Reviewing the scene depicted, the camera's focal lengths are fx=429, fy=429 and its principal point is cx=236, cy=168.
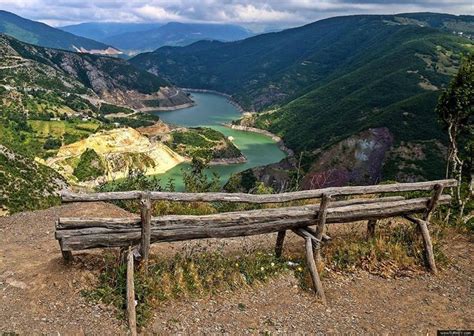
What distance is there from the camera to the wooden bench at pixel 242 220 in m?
8.46

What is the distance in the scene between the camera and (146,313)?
8.02m

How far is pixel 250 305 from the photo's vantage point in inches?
345

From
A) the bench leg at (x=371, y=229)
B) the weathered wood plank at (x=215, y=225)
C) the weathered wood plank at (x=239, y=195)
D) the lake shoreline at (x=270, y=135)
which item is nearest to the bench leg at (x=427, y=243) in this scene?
the weathered wood plank at (x=215, y=225)

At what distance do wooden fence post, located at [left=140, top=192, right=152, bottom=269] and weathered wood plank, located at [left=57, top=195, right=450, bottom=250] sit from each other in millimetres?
133

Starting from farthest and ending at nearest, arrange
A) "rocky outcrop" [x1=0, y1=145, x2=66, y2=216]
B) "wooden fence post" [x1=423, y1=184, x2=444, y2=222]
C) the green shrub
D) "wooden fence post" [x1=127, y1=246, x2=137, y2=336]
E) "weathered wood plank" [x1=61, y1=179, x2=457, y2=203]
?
the green shrub < "rocky outcrop" [x1=0, y1=145, x2=66, y2=216] < "wooden fence post" [x1=423, y1=184, x2=444, y2=222] < "weathered wood plank" [x1=61, y1=179, x2=457, y2=203] < "wooden fence post" [x1=127, y1=246, x2=137, y2=336]

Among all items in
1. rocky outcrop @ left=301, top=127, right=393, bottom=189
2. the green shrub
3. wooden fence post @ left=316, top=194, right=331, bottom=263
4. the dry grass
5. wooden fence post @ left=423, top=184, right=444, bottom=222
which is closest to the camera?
the dry grass

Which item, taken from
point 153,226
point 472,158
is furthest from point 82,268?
point 472,158

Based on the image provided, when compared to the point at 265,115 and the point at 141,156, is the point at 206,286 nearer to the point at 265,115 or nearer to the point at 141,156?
the point at 141,156

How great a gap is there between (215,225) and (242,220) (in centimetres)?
63

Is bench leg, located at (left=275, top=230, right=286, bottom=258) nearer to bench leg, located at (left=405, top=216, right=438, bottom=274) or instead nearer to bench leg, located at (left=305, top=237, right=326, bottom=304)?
bench leg, located at (left=305, top=237, right=326, bottom=304)

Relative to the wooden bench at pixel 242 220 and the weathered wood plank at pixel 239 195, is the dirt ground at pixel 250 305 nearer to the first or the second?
the wooden bench at pixel 242 220

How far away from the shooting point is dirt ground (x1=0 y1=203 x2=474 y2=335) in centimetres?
779

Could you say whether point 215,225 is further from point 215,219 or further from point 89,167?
point 89,167

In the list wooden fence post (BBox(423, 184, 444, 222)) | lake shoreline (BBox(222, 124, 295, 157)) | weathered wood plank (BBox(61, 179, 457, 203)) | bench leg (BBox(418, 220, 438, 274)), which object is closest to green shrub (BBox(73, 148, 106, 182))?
lake shoreline (BBox(222, 124, 295, 157))
